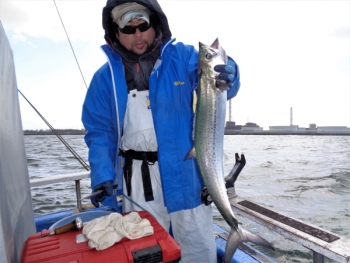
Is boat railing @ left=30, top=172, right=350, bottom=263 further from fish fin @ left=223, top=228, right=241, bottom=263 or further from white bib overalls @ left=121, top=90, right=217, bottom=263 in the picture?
white bib overalls @ left=121, top=90, right=217, bottom=263

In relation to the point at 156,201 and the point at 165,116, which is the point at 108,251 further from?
the point at 165,116

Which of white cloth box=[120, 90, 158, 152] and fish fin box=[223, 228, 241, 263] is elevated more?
white cloth box=[120, 90, 158, 152]

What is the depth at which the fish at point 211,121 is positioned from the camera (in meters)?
2.37

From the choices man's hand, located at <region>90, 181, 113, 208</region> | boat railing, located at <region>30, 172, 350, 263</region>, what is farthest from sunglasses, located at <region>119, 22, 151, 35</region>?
boat railing, located at <region>30, 172, 350, 263</region>

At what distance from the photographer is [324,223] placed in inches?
307

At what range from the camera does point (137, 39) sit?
3.03 meters

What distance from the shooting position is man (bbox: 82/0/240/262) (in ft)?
9.22

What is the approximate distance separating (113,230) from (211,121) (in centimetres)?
112

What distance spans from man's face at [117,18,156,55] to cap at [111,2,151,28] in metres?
0.06

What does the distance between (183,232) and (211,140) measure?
1.09 metres

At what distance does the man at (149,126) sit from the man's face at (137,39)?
10 millimetres

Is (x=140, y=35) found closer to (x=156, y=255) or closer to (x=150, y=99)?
(x=150, y=99)

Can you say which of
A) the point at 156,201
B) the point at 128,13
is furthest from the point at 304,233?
the point at 128,13

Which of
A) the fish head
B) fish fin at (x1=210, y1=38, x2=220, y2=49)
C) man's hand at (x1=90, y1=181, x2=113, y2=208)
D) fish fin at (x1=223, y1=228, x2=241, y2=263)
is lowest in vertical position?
fish fin at (x1=223, y1=228, x2=241, y2=263)
